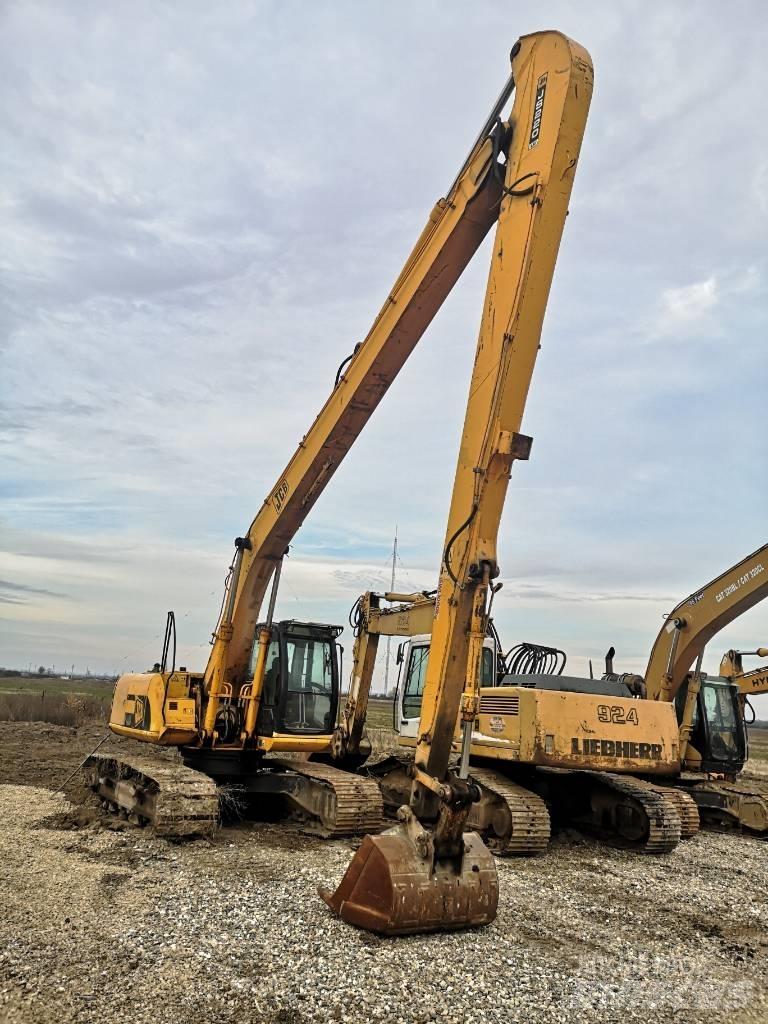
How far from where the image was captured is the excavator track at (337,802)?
8617 mm

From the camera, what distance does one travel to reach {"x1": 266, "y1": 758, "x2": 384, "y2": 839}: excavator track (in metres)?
8.62

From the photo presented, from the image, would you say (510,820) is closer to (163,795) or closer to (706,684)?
(163,795)

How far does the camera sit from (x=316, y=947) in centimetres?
518

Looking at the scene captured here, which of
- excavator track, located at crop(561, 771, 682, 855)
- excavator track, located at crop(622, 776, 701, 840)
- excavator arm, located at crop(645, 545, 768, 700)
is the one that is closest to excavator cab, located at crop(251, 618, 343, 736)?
excavator track, located at crop(561, 771, 682, 855)

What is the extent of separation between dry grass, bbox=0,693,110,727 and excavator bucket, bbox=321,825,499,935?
75.2 feet

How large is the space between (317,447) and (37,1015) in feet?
19.9

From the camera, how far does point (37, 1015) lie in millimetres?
4129

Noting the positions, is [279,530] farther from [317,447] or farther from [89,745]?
[89,745]

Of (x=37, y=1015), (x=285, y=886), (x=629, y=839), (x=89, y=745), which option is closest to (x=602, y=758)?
(x=629, y=839)

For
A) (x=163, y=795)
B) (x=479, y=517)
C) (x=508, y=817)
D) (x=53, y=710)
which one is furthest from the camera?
(x=53, y=710)

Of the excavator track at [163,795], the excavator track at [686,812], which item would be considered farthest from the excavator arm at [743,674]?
the excavator track at [163,795]

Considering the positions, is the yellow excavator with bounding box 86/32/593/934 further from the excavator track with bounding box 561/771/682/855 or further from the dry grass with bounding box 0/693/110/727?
the dry grass with bounding box 0/693/110/727

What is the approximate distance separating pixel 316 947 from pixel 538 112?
6.37 metres

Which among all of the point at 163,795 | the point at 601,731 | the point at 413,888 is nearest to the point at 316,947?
the point at 413,888
